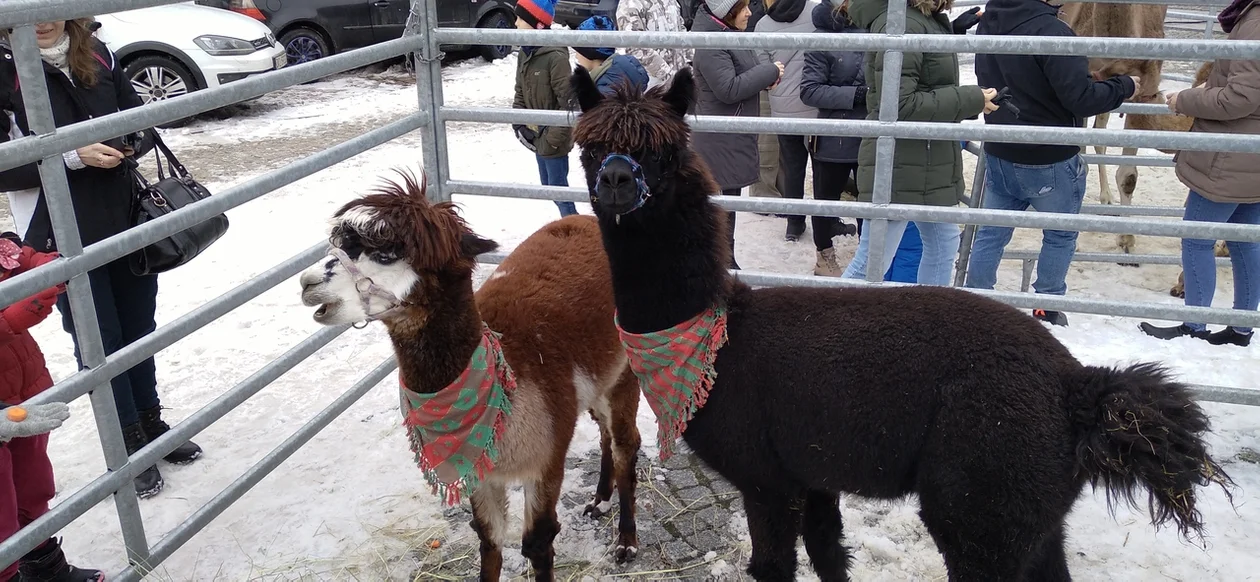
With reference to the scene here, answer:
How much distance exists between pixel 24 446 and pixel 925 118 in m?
3.58

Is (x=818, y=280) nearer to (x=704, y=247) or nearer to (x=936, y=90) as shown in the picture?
(x=936, y=90)

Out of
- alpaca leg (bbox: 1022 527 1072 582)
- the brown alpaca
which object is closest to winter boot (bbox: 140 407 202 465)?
alpaca leg (bbox: 1022 527 1072 582)

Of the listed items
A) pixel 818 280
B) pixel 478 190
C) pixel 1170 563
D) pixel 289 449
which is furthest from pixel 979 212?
pixel 289 449

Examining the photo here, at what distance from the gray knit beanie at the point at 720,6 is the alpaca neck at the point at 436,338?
10.2ft

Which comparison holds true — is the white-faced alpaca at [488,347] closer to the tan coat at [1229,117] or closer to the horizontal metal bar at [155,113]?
the horizontal metal bar at [155,113]

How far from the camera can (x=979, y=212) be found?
11.5 feet

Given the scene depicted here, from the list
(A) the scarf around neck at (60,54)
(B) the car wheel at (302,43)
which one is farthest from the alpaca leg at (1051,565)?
(B) the car wheel at (302,43)

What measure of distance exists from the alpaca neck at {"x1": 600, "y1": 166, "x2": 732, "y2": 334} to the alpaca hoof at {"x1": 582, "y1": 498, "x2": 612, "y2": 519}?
108 cm

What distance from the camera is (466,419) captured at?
8.21 ft

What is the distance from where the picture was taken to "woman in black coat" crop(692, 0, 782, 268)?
5023 mm

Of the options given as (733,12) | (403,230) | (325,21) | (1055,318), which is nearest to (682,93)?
(403,230)

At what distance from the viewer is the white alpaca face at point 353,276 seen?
7.60ft

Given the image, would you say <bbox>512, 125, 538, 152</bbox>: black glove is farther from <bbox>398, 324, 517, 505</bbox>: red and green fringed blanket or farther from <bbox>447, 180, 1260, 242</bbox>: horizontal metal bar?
<bbox>398, 324, 517, 505</bbox>: red and green fringed blanket

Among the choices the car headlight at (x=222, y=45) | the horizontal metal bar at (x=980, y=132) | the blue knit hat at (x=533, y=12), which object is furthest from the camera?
the car headlight at (x=222, y=45)
